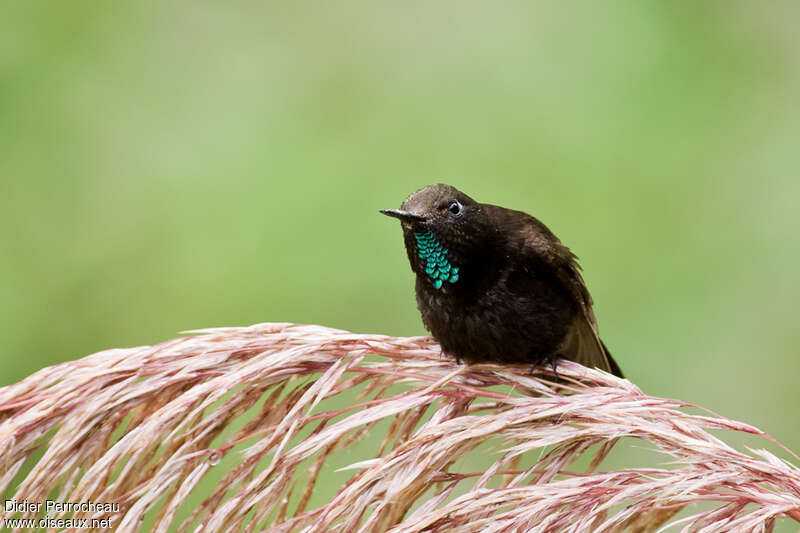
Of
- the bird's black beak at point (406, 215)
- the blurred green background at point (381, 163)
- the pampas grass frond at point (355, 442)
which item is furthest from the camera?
the blurred green background at point (381, 163)

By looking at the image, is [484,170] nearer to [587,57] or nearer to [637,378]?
[587,57]

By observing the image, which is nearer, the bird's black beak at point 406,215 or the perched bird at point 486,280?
the bird's black beak at point 406,215

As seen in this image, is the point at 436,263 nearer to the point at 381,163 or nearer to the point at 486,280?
the point at 486,280

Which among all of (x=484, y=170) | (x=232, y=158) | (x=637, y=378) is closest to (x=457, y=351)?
(x=637, y=378)

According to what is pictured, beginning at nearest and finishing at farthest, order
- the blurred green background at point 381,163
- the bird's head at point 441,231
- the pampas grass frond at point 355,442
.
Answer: the pampas grass frond at point 355,442, the bird's head at point 441,231, the blurred green background at point 381,163

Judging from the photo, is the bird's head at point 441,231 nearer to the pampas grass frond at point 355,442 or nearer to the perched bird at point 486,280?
the perched bird at point 486,280

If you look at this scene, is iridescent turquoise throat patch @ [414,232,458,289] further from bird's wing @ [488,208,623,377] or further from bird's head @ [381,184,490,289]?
bird's wing @ [488,208,623,377]

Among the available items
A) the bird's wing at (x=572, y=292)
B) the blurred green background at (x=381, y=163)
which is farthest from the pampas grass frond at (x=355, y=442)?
the blurred green background at (x=381, y=163)
